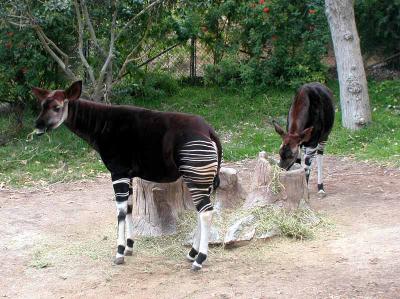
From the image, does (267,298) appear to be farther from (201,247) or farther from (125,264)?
(125,264)

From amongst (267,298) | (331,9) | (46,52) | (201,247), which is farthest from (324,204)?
(46,52)

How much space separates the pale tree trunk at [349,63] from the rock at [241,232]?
4.68 m

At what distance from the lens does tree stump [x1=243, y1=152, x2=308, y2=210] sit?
6.20 metres

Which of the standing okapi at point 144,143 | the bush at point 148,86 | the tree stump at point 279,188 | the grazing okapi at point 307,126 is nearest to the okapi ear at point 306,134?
the grazing okapi at point 307,126

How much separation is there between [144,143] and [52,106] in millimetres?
775

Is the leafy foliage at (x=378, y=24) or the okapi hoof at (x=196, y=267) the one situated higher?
the leafy foliage at (x=378, y=24)

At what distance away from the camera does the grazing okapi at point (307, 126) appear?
654 cm

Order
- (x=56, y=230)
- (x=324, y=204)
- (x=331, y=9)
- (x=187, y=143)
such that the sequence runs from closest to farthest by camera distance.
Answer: (x=187, y=143), (x=56, y=230), (x=324, y=204), (x=331, y=9)

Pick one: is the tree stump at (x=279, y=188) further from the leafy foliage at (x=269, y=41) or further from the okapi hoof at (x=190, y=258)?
the leafy foliage at (x=269, y=41)

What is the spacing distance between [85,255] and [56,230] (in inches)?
36.8

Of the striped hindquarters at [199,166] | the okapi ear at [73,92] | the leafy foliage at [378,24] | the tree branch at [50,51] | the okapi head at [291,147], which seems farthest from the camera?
the leafy foliage at [378,24]

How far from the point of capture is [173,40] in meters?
11.7

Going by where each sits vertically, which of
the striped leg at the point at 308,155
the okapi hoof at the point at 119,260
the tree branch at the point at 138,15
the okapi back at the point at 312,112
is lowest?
the okapi hoof at the point at 119,260

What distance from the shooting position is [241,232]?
19.0 ft
